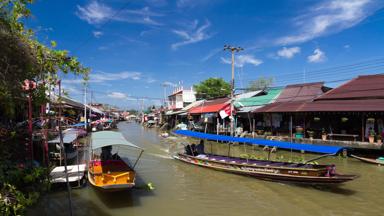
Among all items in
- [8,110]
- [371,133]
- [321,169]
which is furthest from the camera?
[371,133]

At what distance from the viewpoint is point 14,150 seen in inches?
405

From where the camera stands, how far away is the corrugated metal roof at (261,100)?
3128 cm

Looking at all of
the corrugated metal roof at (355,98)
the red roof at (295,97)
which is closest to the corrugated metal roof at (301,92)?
the red roof at (295,97)

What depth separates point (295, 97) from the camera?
1105 inches

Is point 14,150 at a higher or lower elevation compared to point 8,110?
lower

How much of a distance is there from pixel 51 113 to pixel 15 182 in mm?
2973

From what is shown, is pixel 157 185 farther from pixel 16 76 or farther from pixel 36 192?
pixel 16 76

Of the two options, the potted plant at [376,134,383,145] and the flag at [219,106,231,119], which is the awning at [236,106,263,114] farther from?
the potted plant at [376,134,383,145]

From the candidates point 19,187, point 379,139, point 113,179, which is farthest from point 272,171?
point 19,187

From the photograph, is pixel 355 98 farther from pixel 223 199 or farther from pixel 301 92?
pixel 223 199

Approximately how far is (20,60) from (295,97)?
2614cm

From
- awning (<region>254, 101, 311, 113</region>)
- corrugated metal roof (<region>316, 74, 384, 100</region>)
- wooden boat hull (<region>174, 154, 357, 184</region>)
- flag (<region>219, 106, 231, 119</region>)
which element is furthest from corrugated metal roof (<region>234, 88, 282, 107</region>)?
→ wooden boat hull (<region>174, 154, 357, 184</region>)

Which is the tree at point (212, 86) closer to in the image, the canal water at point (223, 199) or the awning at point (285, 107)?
the awning at point (285, 107)

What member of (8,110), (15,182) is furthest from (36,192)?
(8,110)
